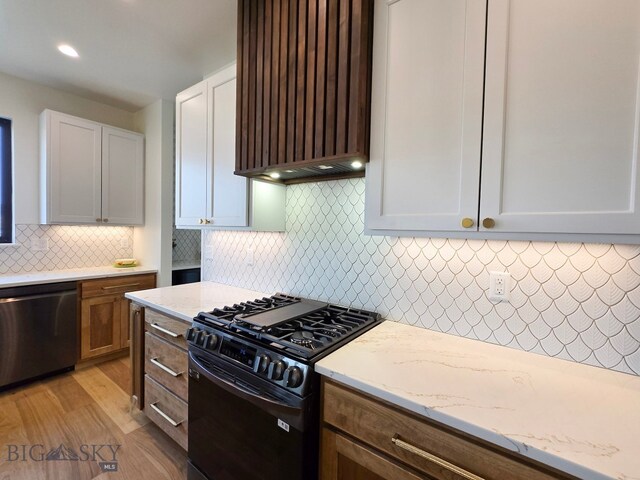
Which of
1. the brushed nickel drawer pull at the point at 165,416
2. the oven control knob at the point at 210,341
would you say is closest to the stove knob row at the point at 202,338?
the oven control knob at the point at 210,341

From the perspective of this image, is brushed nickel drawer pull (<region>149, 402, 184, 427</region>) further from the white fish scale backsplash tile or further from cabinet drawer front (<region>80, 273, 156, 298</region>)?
cabinet drawer front (<region>80, 273, 156, 298</region>)

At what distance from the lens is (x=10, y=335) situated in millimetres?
2432

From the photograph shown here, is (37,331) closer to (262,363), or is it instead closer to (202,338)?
(202,338)

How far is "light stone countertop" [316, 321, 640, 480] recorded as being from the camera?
2.30 ft

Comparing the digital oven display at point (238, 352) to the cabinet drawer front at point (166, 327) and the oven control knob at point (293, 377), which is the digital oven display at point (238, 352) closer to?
the oven control knob at point (293, 377)

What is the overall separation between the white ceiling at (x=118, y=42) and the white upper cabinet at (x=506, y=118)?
1407 millimetres

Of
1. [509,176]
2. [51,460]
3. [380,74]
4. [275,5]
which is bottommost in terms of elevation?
[51,460]

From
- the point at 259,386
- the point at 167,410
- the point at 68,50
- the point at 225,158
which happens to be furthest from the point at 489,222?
the point at 68,50

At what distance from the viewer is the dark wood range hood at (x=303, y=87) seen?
1.29 m

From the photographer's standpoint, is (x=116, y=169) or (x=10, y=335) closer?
(x=10, y=335)

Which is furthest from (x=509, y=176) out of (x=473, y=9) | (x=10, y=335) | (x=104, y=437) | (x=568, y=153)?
(x=10, y=335)

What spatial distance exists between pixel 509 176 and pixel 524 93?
268 millimetres

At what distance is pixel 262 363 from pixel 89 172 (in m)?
3.07

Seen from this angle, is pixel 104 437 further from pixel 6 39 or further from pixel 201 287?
pixel 6 39
